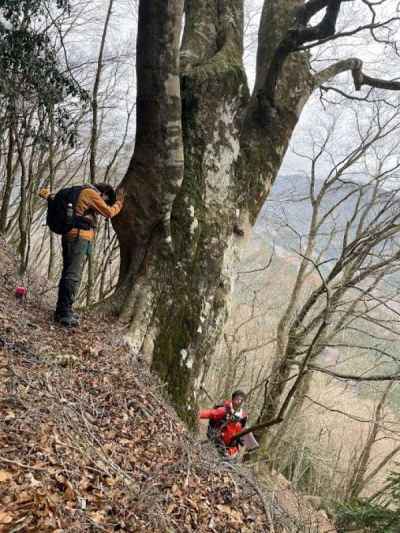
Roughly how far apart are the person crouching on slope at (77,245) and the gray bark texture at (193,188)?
1.41ft

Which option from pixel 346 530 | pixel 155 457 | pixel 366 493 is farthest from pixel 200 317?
pixel 366 493

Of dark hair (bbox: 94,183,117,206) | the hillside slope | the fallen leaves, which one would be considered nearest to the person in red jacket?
the hillside slope

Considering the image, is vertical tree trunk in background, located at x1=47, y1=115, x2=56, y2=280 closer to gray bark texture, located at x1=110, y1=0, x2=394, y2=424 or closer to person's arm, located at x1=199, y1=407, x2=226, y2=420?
gray bark texture, located at x1=110, y1=0, x2=394, y2=424

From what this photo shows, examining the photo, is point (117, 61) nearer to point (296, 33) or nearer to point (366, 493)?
point (296, 33)

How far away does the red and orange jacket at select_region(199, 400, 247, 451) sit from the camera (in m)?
5.65

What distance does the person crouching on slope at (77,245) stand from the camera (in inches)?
189

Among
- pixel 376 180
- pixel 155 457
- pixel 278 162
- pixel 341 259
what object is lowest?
pixel 155 457

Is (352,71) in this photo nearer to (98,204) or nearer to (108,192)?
(108,192)

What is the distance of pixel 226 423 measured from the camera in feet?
18.7

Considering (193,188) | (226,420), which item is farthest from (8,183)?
(226,420)

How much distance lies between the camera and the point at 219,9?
20.9 feet

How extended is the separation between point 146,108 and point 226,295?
2.32 metres

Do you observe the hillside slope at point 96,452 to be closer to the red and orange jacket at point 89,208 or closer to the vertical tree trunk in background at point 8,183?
the red and orange jacket at point 89,208

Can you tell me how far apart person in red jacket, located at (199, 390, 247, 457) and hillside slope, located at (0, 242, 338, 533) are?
1.21 metres
